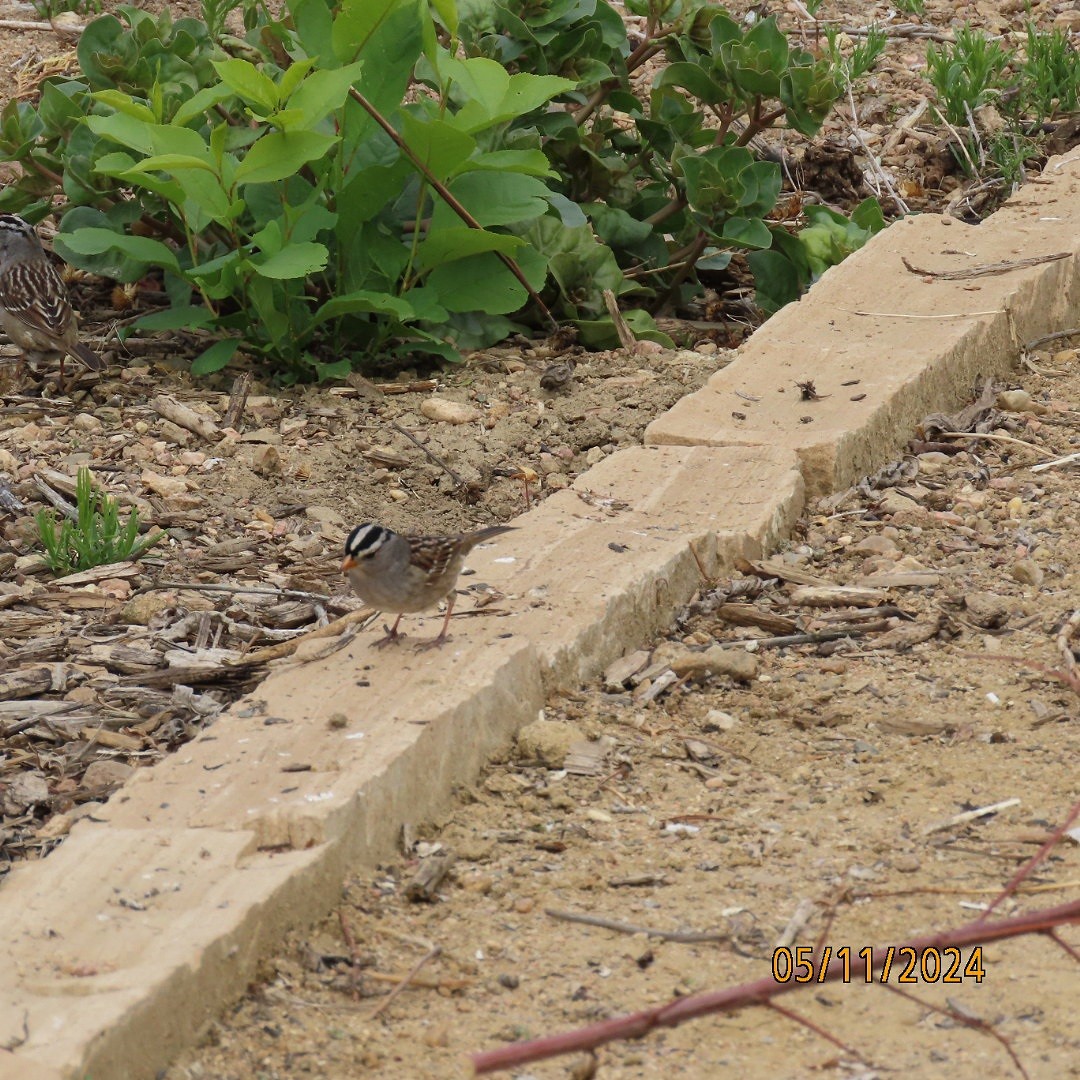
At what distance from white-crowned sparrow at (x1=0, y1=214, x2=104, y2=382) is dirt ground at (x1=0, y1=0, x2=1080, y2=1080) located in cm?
20

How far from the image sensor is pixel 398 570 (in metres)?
4.23

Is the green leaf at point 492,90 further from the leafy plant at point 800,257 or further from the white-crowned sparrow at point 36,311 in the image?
the white-crowned sparrow at point 36,311

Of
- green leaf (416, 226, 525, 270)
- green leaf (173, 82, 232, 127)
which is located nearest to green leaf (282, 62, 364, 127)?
green leaf (173, 82, 232, 127)

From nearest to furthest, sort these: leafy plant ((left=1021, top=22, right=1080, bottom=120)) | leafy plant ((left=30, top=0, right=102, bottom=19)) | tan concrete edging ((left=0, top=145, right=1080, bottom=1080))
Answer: tan concrete edging ((left=0, top=145, right=1080, bottom=1080)) → leafy plant ((left=1021, top=22, right=1080, bottom=120)) → leafy plant ((left=30, top=0, right=102, bottom=19))

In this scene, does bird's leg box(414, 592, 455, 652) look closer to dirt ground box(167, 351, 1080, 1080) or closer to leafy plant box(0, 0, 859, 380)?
dirt ground box(167, 351, 1080, 1080)

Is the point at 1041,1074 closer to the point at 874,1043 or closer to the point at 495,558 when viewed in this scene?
the point at 874,1043

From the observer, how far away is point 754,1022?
310 cm

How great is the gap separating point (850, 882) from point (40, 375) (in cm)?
507

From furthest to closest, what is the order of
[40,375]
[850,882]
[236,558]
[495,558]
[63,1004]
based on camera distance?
[40,375] → [236,558] → [495,558] → [850,882] → [63,1004]

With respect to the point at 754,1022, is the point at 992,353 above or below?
above

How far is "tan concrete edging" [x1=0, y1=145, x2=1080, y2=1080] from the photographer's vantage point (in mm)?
2938

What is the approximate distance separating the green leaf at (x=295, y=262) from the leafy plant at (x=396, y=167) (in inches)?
0.5

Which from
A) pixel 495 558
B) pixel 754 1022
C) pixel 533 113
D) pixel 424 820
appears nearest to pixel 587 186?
pixel 533 113

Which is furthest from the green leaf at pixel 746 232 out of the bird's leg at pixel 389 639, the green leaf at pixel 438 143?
the bird's leg at pixel 389 639
